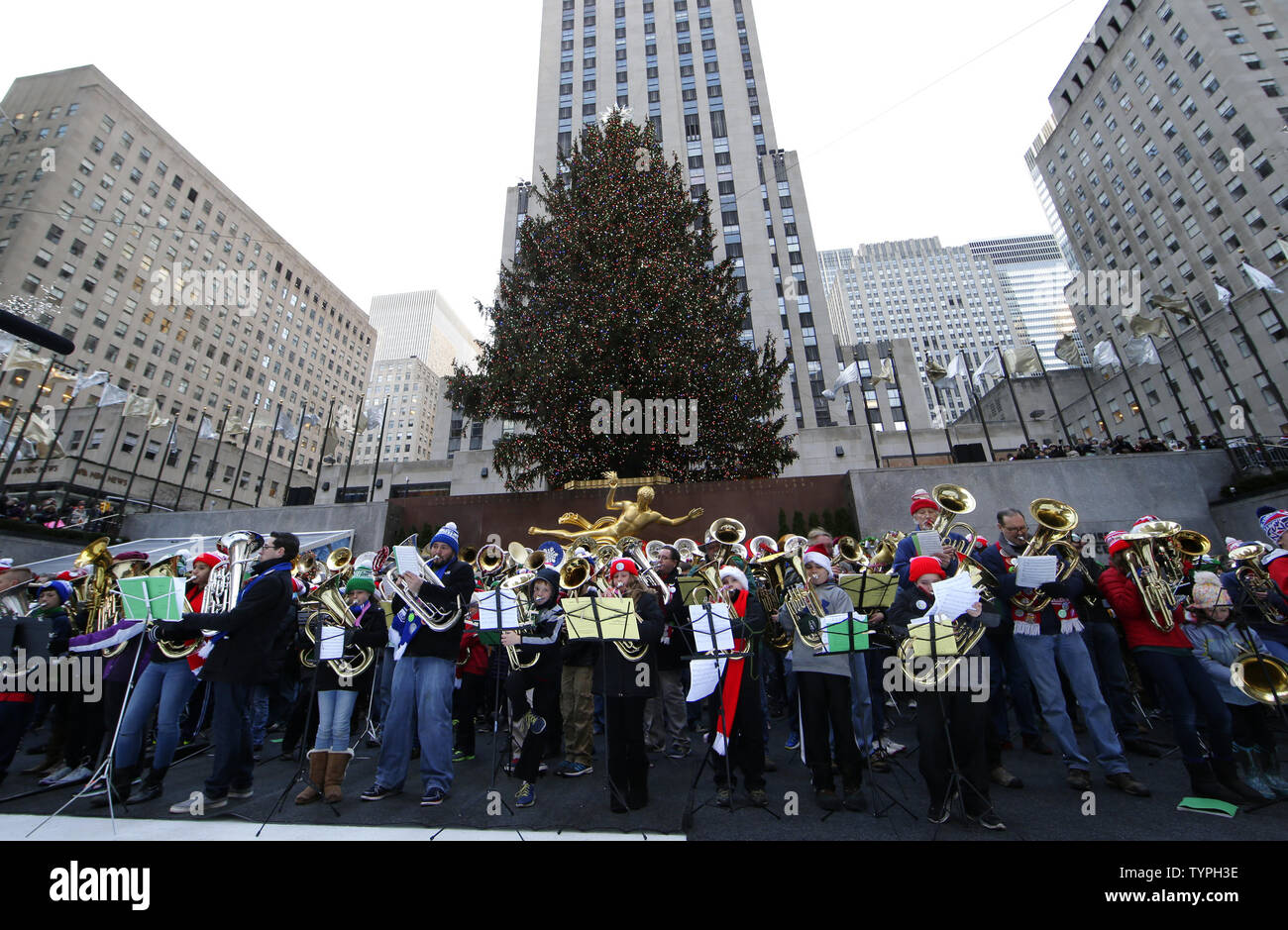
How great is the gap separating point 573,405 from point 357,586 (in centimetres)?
1396

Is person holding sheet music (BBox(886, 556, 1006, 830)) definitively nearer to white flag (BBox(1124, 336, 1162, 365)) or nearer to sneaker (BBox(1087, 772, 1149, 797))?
sneaker (BBox(1087, 772, 1149, 797))

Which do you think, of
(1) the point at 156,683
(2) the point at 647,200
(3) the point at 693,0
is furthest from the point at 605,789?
(3) the point at 693,0

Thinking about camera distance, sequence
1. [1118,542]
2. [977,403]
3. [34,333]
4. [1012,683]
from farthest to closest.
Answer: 1. [977,403]
2. [1012,683]
3. [1118,542]
4. [34,333]

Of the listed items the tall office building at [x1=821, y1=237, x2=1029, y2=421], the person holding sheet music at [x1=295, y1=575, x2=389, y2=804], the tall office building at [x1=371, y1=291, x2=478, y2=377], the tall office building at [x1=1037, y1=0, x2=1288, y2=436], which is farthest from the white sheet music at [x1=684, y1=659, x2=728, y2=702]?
the tall office building at [x1=371, y1=291, x2=478, y2=377]

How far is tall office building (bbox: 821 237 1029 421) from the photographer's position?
133000 mm

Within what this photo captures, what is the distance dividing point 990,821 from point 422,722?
16.3 ft

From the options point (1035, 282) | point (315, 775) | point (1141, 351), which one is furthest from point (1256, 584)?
point (1035, 282)

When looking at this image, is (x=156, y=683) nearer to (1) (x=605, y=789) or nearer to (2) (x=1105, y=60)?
(1) (x=605, y=789)

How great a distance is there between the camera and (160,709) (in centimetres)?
546

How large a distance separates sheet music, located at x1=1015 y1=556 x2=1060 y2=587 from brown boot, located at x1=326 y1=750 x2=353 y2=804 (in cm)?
662

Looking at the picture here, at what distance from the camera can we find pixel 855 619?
4984 mm

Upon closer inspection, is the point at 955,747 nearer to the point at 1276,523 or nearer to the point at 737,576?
the point at 737,576

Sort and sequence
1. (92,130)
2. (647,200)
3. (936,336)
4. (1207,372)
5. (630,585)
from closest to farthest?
(630,585), (647,200), (1207,372), (92,130), (936,336)
